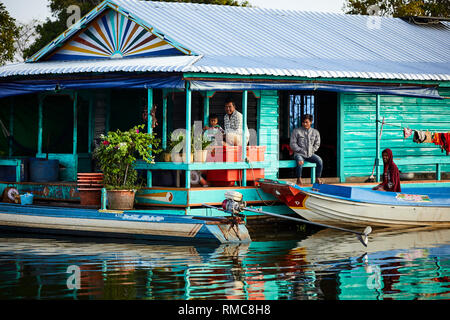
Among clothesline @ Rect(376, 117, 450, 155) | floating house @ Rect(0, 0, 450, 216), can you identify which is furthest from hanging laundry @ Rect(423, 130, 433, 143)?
floating house @ Rect(0, 0, 450, 216)

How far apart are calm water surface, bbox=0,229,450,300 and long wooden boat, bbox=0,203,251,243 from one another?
23 centimetres

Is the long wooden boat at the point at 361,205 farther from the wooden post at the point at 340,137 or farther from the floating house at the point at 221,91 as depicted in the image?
the wooden post at the point at 340,137

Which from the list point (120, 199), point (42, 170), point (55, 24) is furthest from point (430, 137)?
point (55, 24)

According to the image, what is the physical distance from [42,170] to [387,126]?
774 centimetres

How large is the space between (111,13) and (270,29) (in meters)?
3.67

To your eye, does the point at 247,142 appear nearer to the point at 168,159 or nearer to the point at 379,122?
the point at 168,159

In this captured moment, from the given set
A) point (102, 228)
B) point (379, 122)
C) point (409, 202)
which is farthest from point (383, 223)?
point (102, 228)

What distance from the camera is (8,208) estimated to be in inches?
637

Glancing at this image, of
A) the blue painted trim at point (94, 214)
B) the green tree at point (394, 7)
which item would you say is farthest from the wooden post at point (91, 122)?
the green tree at point (394, 7)

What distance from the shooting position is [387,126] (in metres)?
18.8

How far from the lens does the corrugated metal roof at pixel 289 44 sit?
15922 mm

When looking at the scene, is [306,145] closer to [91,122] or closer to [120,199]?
[120,199]

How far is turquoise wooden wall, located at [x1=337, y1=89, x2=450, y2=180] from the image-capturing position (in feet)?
59.1

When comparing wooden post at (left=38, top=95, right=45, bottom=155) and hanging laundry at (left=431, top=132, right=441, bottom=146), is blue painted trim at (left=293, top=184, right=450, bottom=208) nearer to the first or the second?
hanging laundry at (left=431, top=132, right=441, bottom=146)
